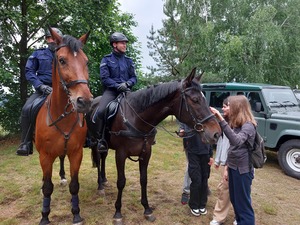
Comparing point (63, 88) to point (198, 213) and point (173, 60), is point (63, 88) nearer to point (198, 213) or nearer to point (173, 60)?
point (198, 213)

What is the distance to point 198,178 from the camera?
3814 millimetres

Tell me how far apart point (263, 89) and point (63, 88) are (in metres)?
5.98

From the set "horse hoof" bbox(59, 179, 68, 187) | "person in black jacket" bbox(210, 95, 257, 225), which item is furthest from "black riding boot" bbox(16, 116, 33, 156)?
"person in black jacket" bbox(210, 95, 257, 225)

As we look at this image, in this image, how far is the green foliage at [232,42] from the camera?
14609 millimetres

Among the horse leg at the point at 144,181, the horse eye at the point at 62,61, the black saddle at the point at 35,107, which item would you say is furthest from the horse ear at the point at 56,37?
the horse leg at the point at 144,181

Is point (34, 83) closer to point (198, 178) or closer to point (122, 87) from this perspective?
point (122, 87)

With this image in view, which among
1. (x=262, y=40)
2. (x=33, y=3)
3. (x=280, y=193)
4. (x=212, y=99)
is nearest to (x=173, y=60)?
(x=262, y=40)

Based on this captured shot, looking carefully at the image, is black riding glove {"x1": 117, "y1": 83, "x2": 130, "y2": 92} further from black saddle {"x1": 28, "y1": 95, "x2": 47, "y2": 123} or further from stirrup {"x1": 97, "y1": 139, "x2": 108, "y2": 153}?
black saddle {"x1": 28, "y1": 95, "x2": 47, "y2": 123}

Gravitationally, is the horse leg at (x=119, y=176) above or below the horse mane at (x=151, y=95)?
below

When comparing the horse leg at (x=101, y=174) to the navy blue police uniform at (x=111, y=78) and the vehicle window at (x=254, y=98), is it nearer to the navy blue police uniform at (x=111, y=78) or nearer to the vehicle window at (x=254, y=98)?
the navy blue police uniform at (x=111, y=78)

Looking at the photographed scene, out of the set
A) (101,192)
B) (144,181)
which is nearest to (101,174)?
(101,192)

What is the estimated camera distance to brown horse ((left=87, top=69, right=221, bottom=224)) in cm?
292

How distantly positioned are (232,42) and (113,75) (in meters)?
11.9

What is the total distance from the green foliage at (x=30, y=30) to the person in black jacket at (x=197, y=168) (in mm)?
6710
